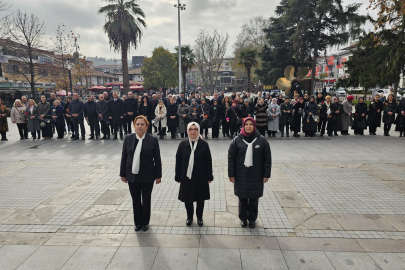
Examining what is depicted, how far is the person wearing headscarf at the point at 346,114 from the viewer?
38.8 feet

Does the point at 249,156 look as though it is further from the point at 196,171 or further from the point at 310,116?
the point at 310,116

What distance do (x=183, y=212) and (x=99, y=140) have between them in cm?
830

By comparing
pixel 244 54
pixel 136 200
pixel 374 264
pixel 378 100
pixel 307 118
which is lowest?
pixel 374 264

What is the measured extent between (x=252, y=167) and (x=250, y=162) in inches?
3.9

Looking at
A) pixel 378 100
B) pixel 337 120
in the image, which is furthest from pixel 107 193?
pixel 378 100

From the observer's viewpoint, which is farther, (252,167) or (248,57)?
(248,57)

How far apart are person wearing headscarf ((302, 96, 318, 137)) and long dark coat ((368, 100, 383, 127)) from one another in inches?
110

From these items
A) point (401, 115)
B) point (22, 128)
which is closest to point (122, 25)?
point (22, 128)

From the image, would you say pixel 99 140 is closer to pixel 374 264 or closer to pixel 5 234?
pixel 5 234

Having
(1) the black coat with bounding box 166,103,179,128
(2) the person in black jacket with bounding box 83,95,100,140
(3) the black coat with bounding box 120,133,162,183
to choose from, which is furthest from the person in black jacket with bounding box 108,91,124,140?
(3) the black coat with bounding box 120,133,162,183

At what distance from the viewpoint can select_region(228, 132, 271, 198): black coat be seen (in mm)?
3990

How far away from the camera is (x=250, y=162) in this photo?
3967 mm

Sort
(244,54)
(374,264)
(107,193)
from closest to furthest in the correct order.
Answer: (374,264)
(107,193)
(244,54)

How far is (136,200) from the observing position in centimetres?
411
